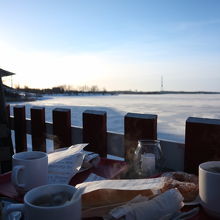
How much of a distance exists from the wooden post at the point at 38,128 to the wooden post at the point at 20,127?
0.26 metres

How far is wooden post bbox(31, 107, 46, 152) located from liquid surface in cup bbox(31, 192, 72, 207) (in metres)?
1.57

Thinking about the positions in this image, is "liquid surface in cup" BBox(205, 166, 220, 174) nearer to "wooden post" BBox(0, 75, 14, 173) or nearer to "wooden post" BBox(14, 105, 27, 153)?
"wooden post" BBox(0, 75, 14, 173)

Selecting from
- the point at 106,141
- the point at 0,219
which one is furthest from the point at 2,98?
the point at 0,219

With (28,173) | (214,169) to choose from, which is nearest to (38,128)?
(28,173)

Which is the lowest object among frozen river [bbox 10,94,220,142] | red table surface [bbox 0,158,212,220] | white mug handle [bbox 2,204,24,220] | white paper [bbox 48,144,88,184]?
frozen river [bbox 10,94,220,142]

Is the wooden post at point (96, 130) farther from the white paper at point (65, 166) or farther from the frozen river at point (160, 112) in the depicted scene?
the frozen river at point (160, 112)

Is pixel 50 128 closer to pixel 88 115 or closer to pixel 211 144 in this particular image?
pixel 88 115

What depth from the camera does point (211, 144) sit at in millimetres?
1252

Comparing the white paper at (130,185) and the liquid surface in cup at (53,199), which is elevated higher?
the liquid surface in cup at (53,199)

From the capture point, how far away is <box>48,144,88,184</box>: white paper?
43.4 inches

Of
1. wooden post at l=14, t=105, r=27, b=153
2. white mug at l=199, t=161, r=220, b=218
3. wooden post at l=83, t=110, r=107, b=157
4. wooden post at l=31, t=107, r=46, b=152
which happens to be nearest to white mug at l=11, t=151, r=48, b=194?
white mug at l=199, t=161, r=220, b=218

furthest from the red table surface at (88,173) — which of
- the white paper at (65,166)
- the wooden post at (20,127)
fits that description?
the wooden post at (20,127)

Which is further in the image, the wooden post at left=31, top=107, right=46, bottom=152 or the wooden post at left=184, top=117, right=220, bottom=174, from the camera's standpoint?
the wooden post at left=31, top=107, right=46, bottom=152

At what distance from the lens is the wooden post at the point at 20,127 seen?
8.23 feet
